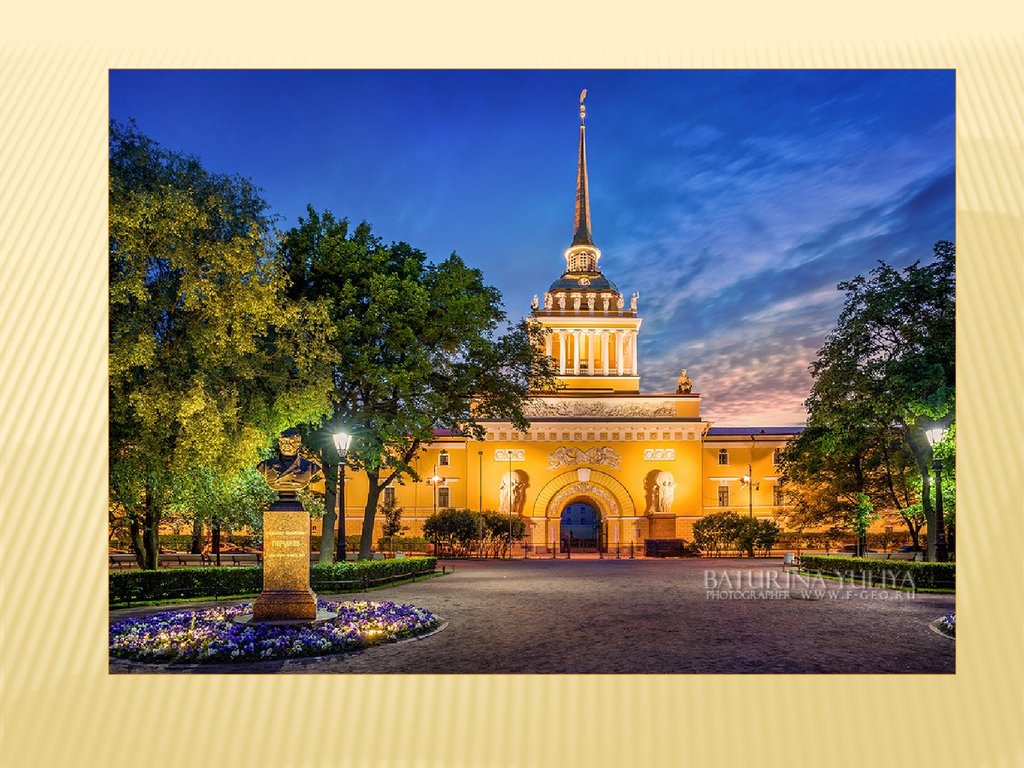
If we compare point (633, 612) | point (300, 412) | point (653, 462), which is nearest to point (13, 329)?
point (300, 412)

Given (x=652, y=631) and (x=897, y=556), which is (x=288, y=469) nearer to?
(x=652, y=631)

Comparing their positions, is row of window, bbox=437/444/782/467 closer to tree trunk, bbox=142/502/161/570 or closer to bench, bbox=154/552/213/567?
bench, bbox=154/552/213/567

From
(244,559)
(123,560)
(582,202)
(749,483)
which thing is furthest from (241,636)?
(582,202)

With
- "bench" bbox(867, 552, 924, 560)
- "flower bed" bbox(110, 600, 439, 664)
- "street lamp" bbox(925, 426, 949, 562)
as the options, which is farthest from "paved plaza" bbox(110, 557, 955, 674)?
"bench" bbox(867, 552, 924, 560)

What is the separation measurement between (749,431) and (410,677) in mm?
51510

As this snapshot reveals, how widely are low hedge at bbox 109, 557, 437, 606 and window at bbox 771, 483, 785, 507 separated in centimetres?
3467

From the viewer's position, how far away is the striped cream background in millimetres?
10180

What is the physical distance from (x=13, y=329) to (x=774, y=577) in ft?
74.7

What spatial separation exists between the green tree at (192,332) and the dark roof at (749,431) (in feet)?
129

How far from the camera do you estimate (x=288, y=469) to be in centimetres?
1413

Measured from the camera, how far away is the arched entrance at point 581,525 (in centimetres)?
4931

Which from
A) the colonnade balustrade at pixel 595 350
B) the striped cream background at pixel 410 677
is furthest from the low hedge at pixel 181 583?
the colonnade balustrade at pixel 595 350

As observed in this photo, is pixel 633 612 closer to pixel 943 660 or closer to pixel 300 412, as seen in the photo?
pixel 943 660

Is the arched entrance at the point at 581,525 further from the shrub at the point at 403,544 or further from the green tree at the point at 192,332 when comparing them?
the green tree at the point at 192,332
